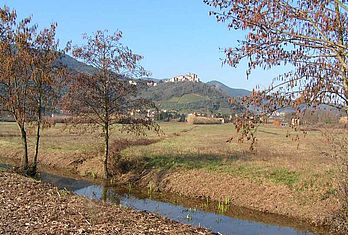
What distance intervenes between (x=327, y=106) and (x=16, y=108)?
18.2m

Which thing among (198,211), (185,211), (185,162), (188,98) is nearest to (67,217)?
(185,211)

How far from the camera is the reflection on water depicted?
48.3ft

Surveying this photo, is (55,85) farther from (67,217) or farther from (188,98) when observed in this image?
(188,98)

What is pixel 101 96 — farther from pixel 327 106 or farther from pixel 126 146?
pixel 327 106

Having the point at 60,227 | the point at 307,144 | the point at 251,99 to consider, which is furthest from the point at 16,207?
the point at 307,144

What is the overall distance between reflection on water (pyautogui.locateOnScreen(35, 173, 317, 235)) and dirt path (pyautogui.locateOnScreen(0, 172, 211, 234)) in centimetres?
399

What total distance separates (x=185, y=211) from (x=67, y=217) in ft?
26.8

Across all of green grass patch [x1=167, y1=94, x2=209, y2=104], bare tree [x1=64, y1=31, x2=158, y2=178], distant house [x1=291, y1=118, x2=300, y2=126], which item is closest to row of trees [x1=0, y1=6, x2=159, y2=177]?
bare tree [x1=64, y1=31, x2=158, y2=178]

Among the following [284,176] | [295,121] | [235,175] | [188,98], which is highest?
[188,98]

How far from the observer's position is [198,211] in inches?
678

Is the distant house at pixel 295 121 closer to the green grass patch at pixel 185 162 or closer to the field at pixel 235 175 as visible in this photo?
the field at pixel 235 175

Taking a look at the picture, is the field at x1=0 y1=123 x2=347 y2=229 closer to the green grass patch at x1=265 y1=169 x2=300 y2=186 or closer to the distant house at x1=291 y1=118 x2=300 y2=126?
the green grass patch at x1=265 y1=169 x2=300 y2=186

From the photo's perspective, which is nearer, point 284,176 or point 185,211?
point 185,211

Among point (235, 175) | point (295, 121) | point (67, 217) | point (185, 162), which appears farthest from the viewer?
point (185, 162)
